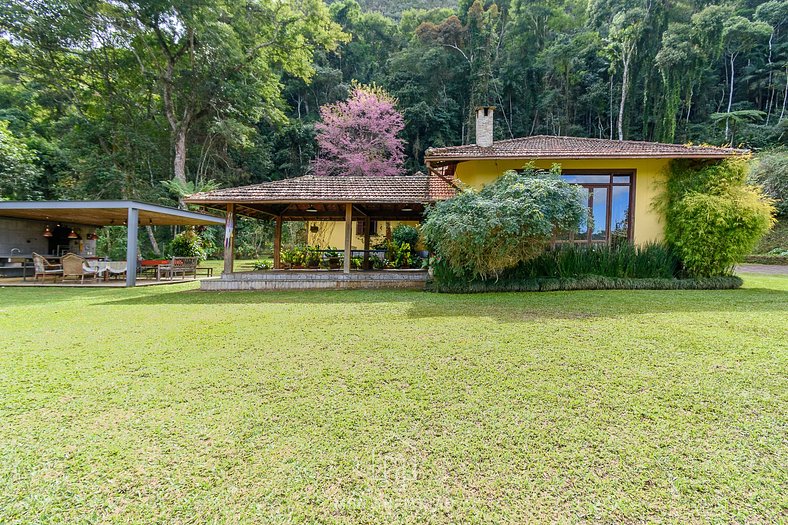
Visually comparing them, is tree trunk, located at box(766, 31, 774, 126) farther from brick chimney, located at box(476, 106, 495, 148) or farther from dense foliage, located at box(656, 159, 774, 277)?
brick chimney, located at box(476, 106, 495, 148)

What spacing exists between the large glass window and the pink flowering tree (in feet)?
52.0

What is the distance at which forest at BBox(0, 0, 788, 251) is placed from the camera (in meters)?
18.9

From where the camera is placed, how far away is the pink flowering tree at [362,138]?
24500 millimetres

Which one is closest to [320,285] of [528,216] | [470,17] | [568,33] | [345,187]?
[345,187]

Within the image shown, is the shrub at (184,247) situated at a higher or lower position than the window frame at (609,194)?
lower

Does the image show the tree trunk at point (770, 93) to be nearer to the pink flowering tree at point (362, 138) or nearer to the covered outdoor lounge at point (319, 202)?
the pink flowering tree at point (362, 138)

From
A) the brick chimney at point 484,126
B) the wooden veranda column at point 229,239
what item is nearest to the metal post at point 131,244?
the wooden veranda column at point 229,239

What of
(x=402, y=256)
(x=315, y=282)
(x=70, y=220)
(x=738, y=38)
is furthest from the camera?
(x=738, y=38)

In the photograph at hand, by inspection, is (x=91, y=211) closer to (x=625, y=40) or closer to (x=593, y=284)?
(x=593, y=284)

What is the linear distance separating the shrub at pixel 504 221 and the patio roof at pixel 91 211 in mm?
9622

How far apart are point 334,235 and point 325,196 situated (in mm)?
8010

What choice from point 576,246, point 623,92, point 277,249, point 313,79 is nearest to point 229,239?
point 277,249

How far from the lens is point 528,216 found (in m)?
7.87

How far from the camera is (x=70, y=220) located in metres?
15.9
